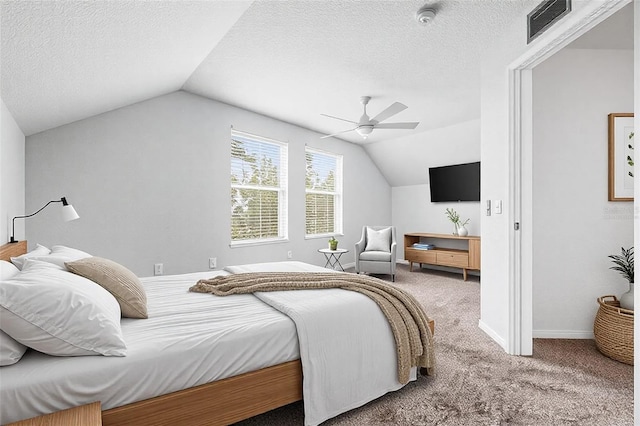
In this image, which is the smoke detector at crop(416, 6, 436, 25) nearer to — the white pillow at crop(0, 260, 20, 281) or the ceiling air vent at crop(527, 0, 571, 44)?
the ceiling air vent at crop(527, 0, 571, 44)

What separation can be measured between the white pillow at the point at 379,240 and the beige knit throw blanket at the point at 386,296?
3137 millimetres

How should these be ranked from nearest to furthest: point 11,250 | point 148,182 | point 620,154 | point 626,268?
point 11,250
point 626,268
point 620,154
point 148,182

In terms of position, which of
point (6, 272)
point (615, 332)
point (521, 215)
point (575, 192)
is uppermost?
point (575, 192)

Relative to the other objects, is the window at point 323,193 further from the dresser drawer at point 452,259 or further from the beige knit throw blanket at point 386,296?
the beige knit throw blanket at point 386,296

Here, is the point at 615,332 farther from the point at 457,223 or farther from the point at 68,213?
the point at 68,213

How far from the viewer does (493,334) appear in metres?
2.77

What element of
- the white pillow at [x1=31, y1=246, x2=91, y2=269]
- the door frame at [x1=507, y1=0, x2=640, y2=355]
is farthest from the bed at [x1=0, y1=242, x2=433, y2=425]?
the door frame at [x1=507, y1=0, x2=640, y2=355]

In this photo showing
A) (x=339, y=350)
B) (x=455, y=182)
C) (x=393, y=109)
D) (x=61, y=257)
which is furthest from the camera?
(x=455, y=182)

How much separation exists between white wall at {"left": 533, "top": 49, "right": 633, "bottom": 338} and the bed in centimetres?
244

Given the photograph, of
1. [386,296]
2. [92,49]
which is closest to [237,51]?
[92,49]

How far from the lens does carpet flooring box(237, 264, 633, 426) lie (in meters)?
1.74

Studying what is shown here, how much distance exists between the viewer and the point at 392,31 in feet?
8.66

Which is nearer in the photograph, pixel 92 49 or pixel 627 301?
pixel 92 49

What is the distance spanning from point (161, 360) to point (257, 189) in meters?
3.65
